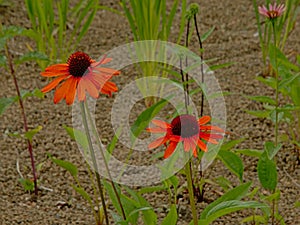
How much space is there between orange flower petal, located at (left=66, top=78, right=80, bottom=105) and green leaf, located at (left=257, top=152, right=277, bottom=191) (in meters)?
0.48

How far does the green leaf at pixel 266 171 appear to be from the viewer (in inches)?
59.7

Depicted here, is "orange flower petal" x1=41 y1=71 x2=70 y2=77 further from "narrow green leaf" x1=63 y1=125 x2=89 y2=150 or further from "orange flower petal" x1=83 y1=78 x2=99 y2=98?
"narrow green leaf" x1=63 y1=125 x2=89 y2=150

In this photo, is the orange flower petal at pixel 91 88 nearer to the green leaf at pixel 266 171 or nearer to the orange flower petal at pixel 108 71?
the orange flower petal at pixel 108 71

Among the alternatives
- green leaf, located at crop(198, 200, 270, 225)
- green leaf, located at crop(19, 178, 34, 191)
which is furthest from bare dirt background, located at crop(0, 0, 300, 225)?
green leaf, located at crop(198, 200, 270, 225)

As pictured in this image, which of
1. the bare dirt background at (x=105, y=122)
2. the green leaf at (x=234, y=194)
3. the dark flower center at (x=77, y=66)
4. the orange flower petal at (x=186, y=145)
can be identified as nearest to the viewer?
the orange flower petal at (x=186, y=145)

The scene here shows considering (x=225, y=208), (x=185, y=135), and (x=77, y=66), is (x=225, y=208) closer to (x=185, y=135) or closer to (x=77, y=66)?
(x=185, y=135)

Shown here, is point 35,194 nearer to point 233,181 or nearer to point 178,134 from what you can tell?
point 233,181

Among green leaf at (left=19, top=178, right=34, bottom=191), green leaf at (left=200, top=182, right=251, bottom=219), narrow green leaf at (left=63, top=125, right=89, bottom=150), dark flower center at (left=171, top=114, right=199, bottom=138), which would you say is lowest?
green leaf at (left=19, top=178, right=34, bottom=191)

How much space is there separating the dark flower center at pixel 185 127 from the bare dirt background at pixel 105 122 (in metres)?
0.61

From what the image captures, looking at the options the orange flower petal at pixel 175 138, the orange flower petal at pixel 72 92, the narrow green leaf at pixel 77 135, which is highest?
the orange flower petal at pixel 72 92

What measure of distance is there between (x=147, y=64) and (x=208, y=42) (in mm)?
553

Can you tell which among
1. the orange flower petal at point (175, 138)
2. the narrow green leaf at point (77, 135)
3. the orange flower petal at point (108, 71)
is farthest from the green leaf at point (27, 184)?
the orange flower petal at point (175, 138)

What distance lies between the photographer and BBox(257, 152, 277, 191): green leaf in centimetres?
152

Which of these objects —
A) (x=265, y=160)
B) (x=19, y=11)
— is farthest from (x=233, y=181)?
(x=19, y=11)
